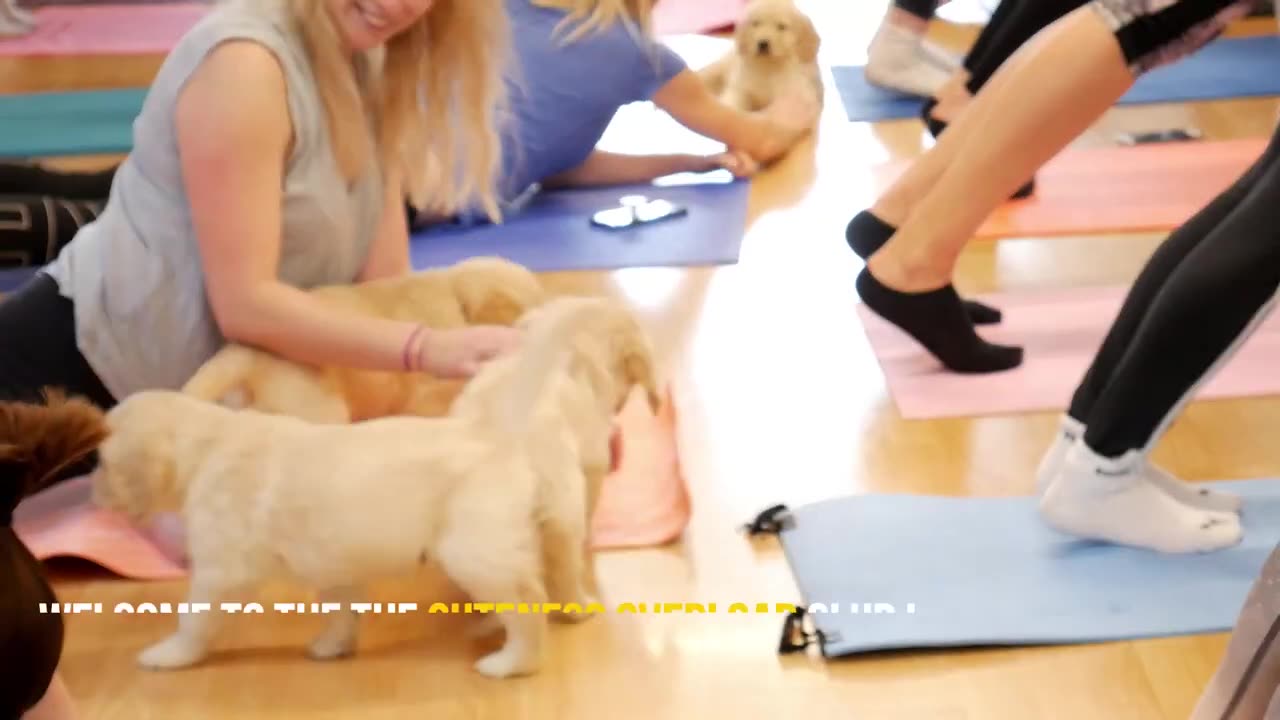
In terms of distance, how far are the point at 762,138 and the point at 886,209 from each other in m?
0.83

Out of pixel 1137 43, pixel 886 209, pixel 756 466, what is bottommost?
pixel 756 466

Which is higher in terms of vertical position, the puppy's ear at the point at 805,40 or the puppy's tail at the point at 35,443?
the puppy's tail at the point at 35,443

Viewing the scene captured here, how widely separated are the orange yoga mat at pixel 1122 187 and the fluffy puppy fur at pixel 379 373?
999 mm

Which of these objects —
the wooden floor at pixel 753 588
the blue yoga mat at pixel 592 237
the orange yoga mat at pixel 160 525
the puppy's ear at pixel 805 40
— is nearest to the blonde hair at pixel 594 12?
the blue yoga mat at pixel 592 237

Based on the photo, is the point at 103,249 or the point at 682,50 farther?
the point at 682,50

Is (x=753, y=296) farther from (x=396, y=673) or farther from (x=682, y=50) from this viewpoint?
(x=682, y=50)

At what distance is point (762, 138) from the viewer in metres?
2.79

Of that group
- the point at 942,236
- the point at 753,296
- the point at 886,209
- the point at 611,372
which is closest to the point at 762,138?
the point at 753,296

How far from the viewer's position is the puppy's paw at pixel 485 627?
4.70 ft

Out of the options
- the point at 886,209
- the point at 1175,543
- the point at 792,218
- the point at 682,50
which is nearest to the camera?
the point at 1175,543

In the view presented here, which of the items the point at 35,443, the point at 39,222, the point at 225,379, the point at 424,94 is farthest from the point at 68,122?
the point at 35,443

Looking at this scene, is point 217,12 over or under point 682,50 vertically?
over

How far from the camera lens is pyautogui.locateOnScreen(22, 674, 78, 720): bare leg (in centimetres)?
105

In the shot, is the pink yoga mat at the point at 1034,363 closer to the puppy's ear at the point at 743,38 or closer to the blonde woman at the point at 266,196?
the blonde woman at the point at 266,196
